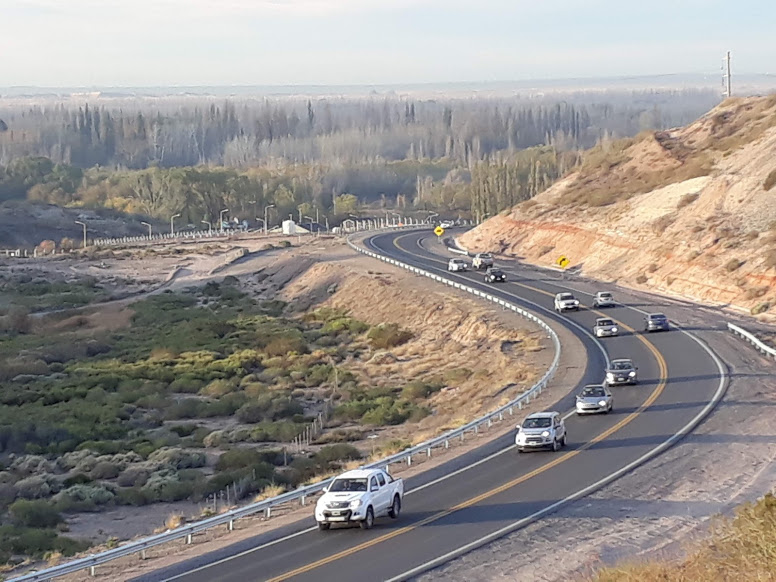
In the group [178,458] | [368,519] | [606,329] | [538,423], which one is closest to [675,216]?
[606,329]

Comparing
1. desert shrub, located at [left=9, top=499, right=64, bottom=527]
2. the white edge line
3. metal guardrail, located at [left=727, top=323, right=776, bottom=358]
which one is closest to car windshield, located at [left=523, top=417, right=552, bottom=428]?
the white edge line

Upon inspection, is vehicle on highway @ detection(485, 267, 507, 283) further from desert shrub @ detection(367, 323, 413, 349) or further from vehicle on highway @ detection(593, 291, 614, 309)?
vehicle on highway @ detection(593, 291, 614, 309)

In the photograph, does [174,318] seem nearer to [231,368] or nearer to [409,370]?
[231,368]

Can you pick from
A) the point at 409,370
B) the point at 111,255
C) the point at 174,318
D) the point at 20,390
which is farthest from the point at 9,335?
the point at 111,255

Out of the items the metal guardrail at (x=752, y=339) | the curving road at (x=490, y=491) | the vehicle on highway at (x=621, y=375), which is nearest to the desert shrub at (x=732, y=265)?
the metal guardrail at (x=752, y=339)

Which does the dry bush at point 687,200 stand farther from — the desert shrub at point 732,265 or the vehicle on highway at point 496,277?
the desert shrub at point 732,265

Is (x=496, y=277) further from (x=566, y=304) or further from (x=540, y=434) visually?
(x=540, y=434)
